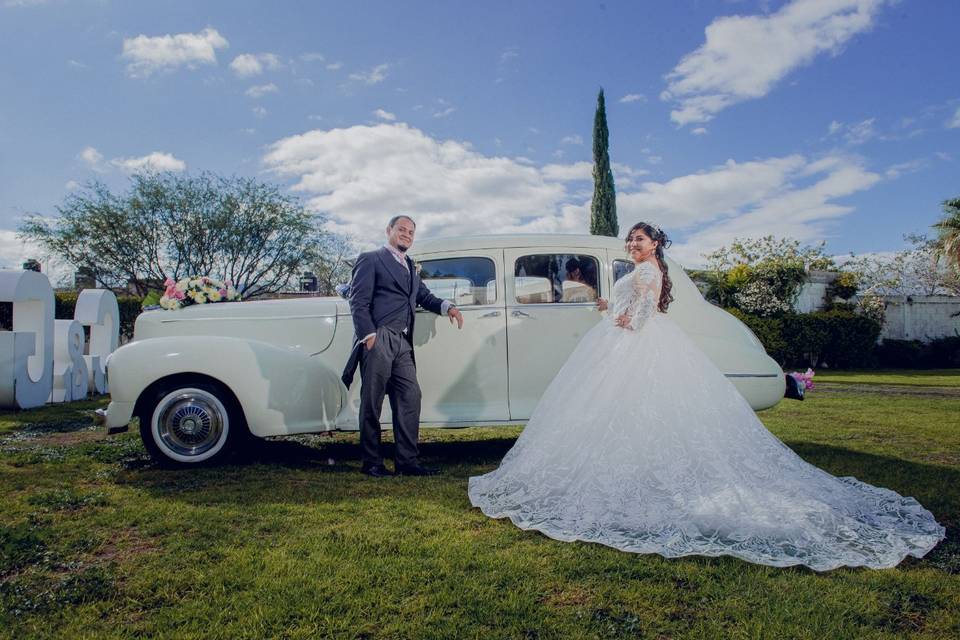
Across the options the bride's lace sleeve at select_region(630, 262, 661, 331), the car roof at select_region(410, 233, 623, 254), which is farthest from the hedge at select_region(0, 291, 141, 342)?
the bride's lace sleeve at select_region(630, 262, 661, 331)

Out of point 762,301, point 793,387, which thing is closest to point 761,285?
point 762,301

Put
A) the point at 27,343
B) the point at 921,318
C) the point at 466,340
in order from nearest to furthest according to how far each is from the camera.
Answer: the point at 466,340 → the point at 27,343 → the point at 921,318

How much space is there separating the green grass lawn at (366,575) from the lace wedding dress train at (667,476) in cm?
16

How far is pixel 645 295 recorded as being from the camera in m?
4.29

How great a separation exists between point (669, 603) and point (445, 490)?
1.97 metres

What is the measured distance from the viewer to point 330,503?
397 cm

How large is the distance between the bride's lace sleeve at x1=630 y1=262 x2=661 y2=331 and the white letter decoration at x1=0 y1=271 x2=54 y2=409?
9041mm

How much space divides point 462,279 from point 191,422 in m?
2.43

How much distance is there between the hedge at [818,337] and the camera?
18.5m

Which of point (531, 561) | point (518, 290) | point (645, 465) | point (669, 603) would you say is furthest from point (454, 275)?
point (669, 603)

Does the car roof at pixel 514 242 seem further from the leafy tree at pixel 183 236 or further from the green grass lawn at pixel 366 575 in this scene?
the leafy tree at pixel 183 236

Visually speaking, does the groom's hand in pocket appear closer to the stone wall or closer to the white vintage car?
the white vintage car

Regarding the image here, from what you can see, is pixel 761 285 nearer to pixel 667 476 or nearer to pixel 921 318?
pixel 921 318

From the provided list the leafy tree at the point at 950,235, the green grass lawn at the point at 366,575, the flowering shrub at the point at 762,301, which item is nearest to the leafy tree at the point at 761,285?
the flowering shrub at the point at 762,301
